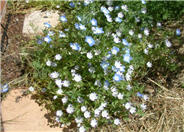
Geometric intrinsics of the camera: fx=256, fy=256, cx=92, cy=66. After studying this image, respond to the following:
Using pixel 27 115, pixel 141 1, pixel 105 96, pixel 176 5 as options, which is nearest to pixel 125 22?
pixel 141 1

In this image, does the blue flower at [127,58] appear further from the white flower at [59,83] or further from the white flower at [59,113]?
the white flower at [59,113]

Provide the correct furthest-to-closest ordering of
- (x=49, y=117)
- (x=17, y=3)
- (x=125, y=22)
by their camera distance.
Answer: (x=17, y=3) < (x=125, y=22) < (x=49, y=117)

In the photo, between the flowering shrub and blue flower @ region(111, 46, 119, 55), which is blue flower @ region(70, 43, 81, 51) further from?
blue flower @ region(111, 46, 119, 55)

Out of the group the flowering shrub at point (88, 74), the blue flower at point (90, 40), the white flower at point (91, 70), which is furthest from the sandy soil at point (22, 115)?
the blue flower at point (90, 40)

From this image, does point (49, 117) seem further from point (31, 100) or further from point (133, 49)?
point (133, 49)

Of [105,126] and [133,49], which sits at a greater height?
[133,49]

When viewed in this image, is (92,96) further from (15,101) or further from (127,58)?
(15,101)

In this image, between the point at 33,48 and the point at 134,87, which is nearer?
the point at 134,87

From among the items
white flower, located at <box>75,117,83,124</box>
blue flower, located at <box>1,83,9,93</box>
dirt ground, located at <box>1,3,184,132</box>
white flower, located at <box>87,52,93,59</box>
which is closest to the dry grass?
dirt ground, located at <box>1,3,184,132</box>
